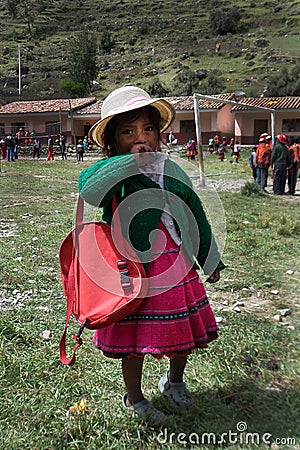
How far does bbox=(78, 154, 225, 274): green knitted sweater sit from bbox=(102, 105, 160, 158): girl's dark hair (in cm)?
17

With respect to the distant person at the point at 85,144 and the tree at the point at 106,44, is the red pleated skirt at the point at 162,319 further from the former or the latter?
the tree at the point at 106,44

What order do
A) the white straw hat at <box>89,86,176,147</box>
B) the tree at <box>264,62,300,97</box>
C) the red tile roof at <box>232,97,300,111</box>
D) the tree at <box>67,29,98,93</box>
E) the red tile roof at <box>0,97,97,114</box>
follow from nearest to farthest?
the white straw hat at <box>89,86,176,147</box> → the red tile roof at <box>232,97,300,111</box> → the red tile roof at <box>0,97,97,114</box> → the tree at <box>264,62,300,97</box> → the tree at <box>67,29,98,93</box>

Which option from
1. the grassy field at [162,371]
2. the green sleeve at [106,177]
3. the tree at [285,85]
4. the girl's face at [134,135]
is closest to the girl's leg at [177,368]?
the grassy field at [162,371]

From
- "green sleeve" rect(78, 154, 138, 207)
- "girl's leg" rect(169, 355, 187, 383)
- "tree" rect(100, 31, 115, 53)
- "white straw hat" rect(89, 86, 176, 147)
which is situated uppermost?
"tree" rect(100, 31, 115, 53)

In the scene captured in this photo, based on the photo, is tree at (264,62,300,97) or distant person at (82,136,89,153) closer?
distant person at (82,136,89,153)

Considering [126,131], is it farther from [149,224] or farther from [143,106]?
[149,224]

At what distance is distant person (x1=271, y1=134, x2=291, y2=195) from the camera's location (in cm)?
1164

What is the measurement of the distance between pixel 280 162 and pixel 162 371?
32.0 ft

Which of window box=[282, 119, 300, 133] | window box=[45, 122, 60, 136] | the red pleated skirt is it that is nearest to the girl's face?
the red pleated skirt

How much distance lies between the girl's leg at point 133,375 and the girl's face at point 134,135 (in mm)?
911

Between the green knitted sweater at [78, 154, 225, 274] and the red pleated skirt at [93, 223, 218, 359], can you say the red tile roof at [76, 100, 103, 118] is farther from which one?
the red pleated skirt at [93, 223, 218, 359]

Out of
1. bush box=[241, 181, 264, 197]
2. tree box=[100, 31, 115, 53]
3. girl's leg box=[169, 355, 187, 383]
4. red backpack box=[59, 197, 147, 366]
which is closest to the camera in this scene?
red backpack box=[59, 197, 147, 366]

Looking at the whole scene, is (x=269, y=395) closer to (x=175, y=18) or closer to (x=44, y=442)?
(x=44, y=442)

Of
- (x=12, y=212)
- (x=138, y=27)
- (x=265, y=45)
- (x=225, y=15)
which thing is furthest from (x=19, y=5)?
(x=12, y=212)
